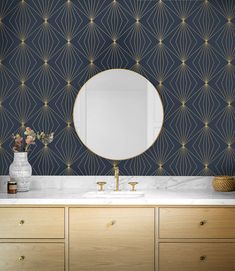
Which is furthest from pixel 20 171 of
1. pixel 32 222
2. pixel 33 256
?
pixel 33 256

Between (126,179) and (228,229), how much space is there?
2.77 feet

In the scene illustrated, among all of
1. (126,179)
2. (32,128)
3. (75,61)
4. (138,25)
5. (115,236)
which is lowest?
(115,236)

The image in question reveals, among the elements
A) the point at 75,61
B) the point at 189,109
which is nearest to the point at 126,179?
the point at 189,109

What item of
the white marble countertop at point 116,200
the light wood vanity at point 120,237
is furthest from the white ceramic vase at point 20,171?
the light wood vanity at point 120,237

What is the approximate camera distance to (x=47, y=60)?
10.5ft

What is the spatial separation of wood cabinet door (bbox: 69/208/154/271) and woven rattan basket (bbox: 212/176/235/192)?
1.94 feet

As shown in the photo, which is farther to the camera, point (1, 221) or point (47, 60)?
point (47, 60)

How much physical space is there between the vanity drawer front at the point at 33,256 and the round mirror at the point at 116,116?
2.67ft

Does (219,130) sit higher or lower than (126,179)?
higher

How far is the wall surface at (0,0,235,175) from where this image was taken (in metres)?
3.17

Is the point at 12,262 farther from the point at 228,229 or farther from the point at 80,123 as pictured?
the point at 228,229

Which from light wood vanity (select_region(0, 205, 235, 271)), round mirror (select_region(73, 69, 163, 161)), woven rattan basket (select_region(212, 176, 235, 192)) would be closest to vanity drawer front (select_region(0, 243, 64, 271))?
light wood vanity (select_region(0, 205, 235, 271))

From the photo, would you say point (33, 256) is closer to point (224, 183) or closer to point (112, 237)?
point (112, 237)

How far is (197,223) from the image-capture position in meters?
2.65
